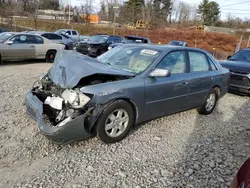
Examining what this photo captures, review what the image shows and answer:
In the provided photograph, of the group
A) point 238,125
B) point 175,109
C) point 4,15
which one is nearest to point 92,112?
point 175,109

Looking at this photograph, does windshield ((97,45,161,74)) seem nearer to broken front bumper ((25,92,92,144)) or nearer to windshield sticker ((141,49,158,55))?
windshield sticker ((141,49,158,55))

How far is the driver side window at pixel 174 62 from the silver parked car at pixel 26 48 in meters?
8.22

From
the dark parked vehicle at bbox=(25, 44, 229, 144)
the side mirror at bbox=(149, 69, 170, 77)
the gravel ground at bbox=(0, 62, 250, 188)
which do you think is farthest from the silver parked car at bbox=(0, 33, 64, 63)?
the side mirror at bbox=(149, 69, 170, 77)

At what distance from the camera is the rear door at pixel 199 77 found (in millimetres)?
4461

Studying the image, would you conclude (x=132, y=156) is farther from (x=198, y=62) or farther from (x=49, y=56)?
(x=49, y=56)

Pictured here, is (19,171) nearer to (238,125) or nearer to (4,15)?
(238,125)

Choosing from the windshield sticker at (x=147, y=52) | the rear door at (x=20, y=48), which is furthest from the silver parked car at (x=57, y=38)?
the windshield sticker at (x=147, y=52)

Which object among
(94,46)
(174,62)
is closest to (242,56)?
(174,62)

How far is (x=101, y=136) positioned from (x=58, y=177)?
0.85m

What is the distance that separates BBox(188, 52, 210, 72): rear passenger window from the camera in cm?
451

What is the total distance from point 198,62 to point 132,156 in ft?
8.72

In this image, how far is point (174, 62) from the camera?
4148 millimetres

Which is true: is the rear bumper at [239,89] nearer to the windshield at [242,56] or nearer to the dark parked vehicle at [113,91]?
the windshield at [242,56]

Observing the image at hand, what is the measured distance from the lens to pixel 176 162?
3.16 meters
